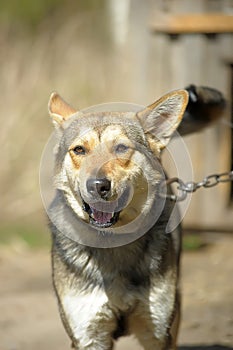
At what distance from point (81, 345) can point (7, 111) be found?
7.64 m

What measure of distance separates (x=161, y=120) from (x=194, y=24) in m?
3.95

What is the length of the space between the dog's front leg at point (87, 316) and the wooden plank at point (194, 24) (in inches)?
174

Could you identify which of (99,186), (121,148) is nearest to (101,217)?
(99,186)

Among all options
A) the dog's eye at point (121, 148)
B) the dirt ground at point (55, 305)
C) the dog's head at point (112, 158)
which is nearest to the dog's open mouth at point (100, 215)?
the dog's head at point (112, 158)

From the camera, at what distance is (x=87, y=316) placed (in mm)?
4699

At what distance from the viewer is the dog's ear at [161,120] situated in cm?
473

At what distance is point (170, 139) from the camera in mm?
4828

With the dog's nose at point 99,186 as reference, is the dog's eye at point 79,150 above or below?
above

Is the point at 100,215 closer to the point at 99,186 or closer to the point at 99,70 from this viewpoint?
the point at 99,186

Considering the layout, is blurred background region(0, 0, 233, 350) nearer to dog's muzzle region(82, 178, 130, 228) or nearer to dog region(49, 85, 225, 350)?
dog region(49, 85, 225, 350)

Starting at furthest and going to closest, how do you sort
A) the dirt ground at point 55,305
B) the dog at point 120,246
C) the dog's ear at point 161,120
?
the dirt ground at point 55,305 → the dog's ear at point 161,120 → the dog at point 120,246

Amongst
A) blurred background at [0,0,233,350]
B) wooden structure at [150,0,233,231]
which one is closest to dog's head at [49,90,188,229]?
blurred background at [0,0,233,350]

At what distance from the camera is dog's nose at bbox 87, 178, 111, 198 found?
4211mm

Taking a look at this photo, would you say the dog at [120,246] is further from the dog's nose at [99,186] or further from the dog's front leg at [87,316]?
the dog's nose at [99,186]
